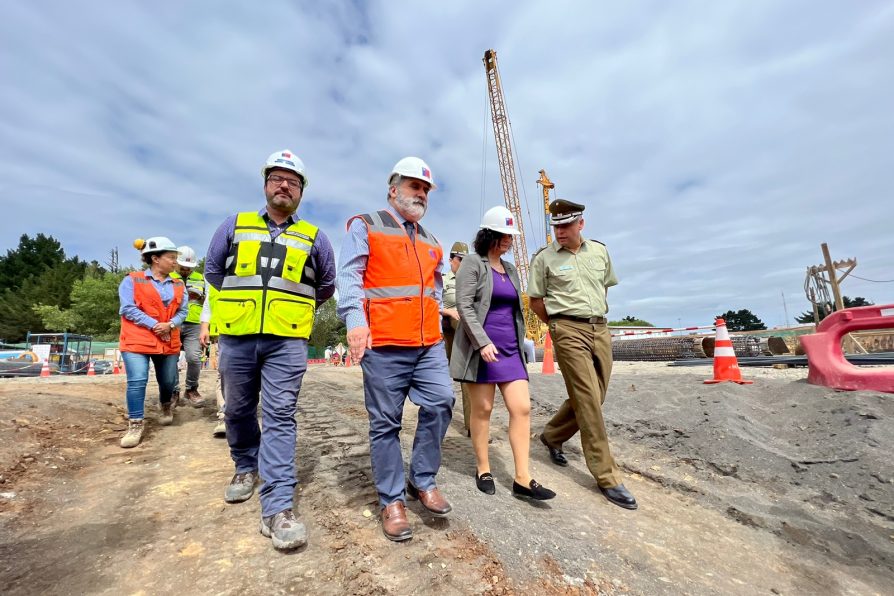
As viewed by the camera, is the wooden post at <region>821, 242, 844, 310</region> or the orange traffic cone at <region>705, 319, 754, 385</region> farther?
the wooden post at <region>821, 242, 844, 310</region>

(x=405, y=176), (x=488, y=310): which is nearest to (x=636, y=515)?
(x=488, y=310)

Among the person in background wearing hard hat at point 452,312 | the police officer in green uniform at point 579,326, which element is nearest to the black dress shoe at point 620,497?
the police officer in green uniform at point 579,326

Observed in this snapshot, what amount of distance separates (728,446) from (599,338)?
1.73 metres

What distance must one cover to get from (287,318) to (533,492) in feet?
6.06

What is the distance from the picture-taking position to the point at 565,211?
3.52 m

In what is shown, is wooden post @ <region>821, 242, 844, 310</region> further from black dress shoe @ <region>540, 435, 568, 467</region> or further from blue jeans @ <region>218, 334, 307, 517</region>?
blue jeans @ <region>218, 334, 307, 517</region>

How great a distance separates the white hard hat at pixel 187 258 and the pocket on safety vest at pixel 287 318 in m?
3.34

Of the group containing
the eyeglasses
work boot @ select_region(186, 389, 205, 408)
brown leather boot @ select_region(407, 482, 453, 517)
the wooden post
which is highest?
the wooden post

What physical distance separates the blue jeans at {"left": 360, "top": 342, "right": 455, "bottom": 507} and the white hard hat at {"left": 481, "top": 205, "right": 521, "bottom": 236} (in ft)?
3.31

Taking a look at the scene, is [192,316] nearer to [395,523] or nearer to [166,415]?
[166,415]

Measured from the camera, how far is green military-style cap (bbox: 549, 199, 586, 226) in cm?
349

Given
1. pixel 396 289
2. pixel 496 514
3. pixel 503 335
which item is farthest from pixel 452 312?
pixel 496 514

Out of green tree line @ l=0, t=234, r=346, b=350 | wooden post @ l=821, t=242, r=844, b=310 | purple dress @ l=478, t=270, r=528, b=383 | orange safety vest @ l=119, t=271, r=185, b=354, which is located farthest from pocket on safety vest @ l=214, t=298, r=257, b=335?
green tree line @ l=0, t=234, r=346, b=350

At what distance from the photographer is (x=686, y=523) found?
282 cm
